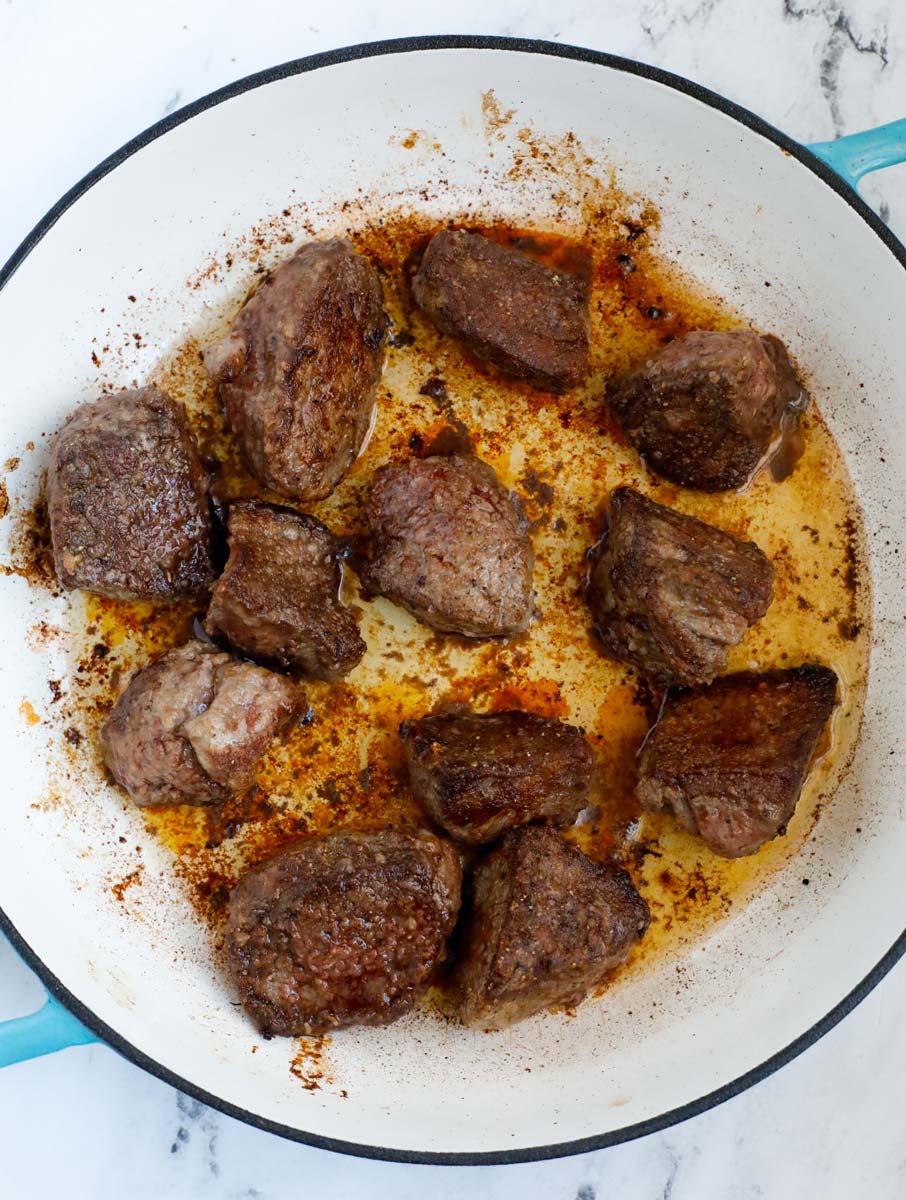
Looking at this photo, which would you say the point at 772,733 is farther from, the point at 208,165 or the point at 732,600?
the point at 208,165

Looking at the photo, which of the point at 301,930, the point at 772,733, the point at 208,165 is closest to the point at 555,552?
the point at 772,733

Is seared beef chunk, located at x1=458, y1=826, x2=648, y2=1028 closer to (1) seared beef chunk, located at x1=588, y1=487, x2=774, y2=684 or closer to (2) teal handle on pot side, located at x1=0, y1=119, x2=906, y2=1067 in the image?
(1) seared beef chunk, located at x1=588, y1=487, x2=774, y2=684

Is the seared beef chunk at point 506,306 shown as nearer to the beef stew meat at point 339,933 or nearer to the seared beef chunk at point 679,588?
the seared beef chunk at point 679,588

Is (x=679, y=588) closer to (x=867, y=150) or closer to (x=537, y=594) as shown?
(x=537, y=594)

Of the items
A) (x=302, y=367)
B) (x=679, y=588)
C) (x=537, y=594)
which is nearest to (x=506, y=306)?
(x=302, y=367)

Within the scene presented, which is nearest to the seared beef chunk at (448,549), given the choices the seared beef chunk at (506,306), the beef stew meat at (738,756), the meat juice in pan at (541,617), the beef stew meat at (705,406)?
the meat juice in pan at (541,617)

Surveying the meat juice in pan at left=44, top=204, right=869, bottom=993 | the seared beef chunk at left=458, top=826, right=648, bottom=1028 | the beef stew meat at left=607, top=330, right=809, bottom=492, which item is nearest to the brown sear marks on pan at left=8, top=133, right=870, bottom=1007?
the meat juice in pan at left=44, top=204, right=869, bottom=993

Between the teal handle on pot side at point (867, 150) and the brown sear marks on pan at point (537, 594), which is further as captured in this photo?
the brown sear marks on pan at point (537, 594)
